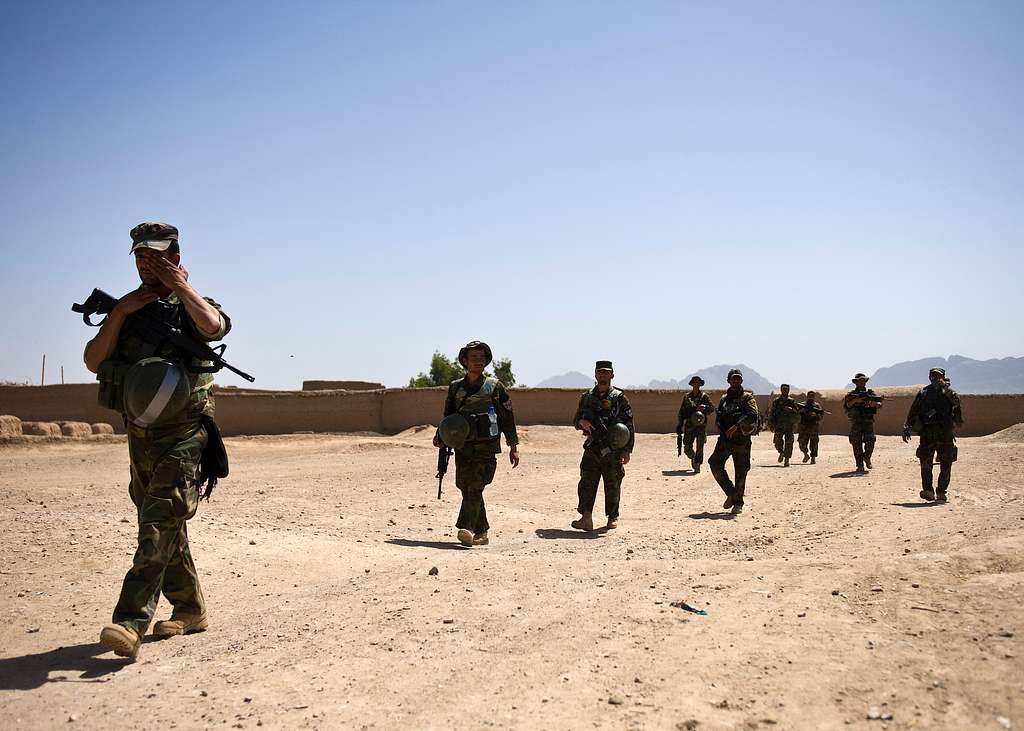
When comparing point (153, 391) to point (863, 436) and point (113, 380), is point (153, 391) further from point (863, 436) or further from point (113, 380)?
point (863, 436)

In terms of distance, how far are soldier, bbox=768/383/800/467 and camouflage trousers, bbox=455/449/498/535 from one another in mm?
11035

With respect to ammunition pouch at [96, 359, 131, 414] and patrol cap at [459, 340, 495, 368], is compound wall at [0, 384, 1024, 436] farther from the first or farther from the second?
ammunition pouch at [96, 359, 131, 414]

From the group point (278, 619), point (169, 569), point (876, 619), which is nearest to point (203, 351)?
point (169, 569)

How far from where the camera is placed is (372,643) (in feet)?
15.6

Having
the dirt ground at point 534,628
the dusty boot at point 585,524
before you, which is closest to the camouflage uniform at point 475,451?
the dirt ground at point 534,628

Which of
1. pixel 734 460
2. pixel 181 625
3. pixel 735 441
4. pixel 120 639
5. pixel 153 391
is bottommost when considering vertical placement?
pixel 181 625

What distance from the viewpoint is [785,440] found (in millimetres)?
18500

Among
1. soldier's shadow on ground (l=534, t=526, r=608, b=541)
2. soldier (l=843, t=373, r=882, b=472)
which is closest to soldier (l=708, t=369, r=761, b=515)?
soldier's shadow on ground (l=534, t=526, r=608, b=541)

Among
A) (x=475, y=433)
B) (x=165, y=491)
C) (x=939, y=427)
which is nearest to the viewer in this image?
(x=165, y=491)

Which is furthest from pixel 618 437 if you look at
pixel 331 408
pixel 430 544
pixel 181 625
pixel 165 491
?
pixel 331 408

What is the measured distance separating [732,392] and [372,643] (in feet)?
26.1

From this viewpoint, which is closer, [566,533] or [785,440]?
[566,533]

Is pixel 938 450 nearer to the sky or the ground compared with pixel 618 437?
nearer to the ground

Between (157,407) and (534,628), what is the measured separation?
2.43 meters
